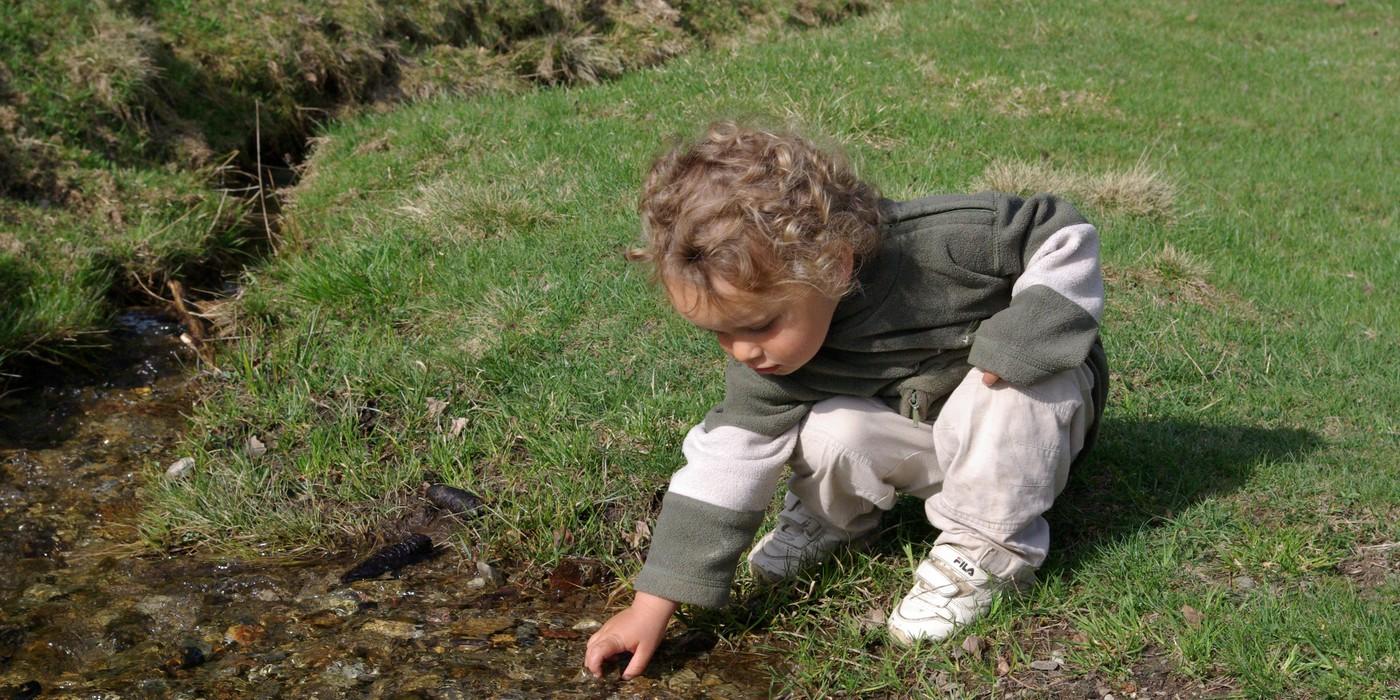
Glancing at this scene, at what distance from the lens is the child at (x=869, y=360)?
8.69ft

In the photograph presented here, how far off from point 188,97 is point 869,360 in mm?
5513

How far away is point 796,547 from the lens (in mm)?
3383

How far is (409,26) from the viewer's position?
329 inches

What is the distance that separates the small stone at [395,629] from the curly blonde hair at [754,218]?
129cm

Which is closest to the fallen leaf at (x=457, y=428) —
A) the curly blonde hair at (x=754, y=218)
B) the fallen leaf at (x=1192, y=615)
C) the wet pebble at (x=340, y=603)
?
the wet pebble at (x=340, y=603)

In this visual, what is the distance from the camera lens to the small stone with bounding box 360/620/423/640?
3.31m

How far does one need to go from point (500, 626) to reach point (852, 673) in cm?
98

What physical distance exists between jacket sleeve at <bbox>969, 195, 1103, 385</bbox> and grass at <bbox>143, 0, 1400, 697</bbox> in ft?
1.66

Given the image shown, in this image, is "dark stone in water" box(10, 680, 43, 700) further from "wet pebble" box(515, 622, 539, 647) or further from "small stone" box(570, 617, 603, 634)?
"small stone" box(570, 617, 603, 634)

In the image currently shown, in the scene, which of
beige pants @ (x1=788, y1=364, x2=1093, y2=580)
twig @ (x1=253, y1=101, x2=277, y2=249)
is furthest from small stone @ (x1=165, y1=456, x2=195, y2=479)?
beige pants @ (x1=788, y1=364, x2=1093, y2=580)

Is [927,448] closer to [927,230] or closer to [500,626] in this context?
[927,230]

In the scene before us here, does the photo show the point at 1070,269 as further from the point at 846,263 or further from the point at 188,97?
the point at 188,97

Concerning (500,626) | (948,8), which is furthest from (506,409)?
(948,8)

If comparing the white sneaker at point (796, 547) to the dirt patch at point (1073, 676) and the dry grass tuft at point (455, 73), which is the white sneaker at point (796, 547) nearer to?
the dirt patch at point (1073, 676)
